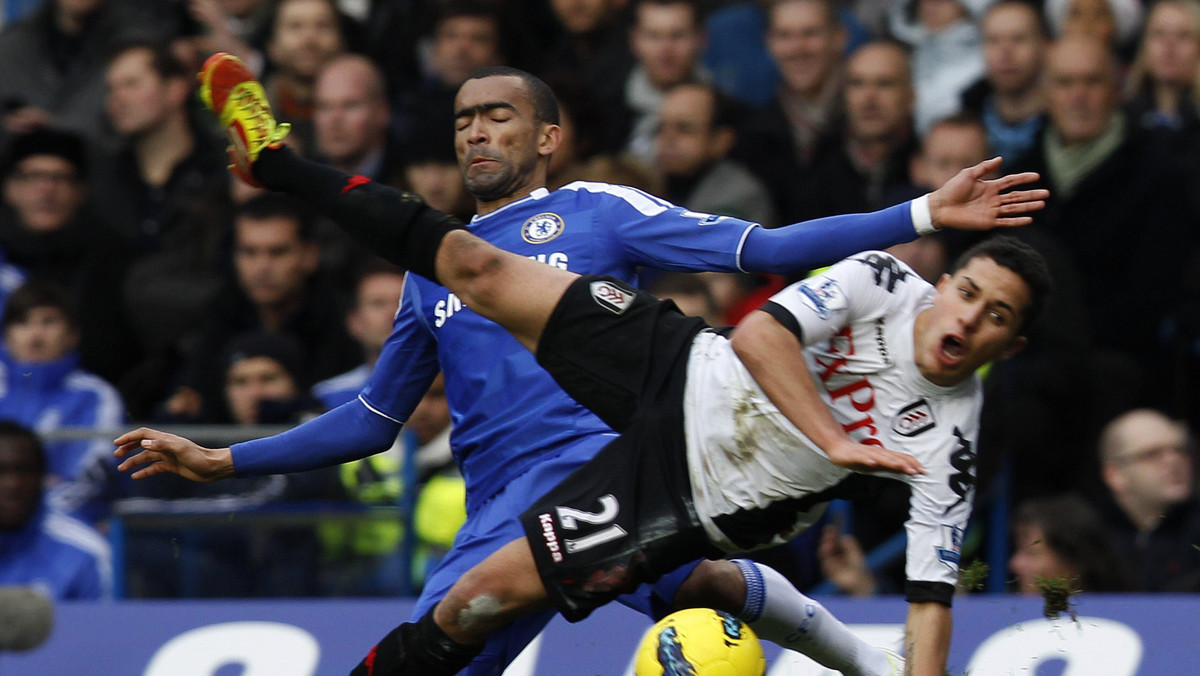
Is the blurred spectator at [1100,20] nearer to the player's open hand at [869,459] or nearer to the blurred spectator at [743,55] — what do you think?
the blurred spectator at [743,55]

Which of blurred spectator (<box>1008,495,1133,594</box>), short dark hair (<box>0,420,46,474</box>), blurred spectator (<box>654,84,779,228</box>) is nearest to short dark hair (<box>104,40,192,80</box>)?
short dark hair (<box>0,420,46,474</box>)

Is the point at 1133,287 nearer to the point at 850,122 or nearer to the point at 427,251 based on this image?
the point at 850,122

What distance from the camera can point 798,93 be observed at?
9688mm

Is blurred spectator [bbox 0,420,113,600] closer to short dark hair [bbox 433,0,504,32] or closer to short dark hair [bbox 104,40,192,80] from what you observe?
short dark hair [bbox 104,40,192,80]

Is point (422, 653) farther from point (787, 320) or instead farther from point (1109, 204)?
point (1109, 204)

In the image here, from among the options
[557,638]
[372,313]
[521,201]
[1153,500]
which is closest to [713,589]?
[521,201]

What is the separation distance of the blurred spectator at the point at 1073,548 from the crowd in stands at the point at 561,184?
0.04ft

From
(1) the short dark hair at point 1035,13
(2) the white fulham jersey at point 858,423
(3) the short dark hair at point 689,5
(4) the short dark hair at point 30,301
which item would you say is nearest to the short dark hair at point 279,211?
(4) the short dark hair at point 30,301

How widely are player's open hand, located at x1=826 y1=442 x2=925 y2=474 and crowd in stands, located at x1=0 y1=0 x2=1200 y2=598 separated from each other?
308 cm

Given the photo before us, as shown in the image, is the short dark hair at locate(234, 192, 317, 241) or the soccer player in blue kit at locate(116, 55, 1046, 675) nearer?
the soccer player in blue kit at locate(116, 55, 1046, 675)

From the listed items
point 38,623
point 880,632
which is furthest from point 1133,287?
point 38,623

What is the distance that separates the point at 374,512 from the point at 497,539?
8.01ft

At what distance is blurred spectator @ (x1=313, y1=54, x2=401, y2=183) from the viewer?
983 cm

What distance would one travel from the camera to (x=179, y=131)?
1025cm
